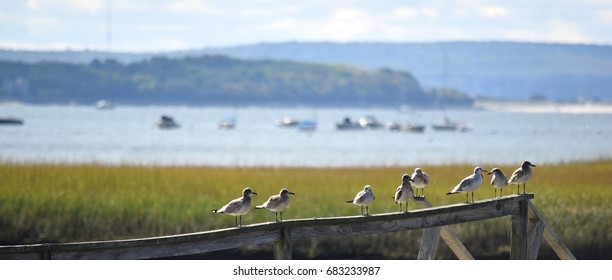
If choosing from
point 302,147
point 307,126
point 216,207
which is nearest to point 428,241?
point 216,207

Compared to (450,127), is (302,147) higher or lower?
lower

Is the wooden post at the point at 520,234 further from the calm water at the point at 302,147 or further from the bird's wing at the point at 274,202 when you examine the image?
the calm water at the point at 302,147

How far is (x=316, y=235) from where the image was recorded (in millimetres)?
14906

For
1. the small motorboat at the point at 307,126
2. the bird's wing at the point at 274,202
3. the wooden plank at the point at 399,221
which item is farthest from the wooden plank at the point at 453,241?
the small motorboat at the point at 307,126

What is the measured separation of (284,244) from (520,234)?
172 inches

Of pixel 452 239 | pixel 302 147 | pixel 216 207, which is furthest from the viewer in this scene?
pixel 302 147

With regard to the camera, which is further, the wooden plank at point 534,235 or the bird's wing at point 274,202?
the wooden plank at point 534,235

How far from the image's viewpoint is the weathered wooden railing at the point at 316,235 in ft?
43.1

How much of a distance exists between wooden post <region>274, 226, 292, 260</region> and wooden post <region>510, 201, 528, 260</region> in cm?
418

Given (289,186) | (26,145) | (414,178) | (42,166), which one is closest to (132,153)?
(26,145)

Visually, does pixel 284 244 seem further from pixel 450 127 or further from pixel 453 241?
pixel 450 127
